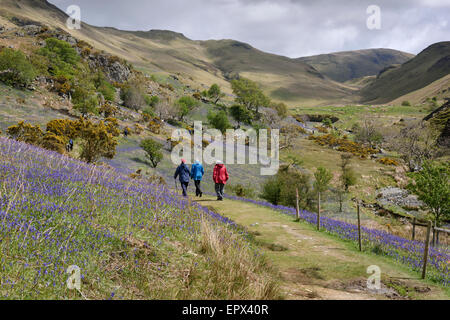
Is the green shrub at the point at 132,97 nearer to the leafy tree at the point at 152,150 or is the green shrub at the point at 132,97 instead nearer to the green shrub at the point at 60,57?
the green shrub at the point at 60,57

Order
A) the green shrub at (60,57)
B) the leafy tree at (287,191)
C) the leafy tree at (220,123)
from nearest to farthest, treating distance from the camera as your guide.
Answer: the leafy tree at (287,191)
the green shrub at (60,57)
the leafy tree at (220,123)

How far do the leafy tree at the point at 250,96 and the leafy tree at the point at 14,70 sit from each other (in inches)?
3378

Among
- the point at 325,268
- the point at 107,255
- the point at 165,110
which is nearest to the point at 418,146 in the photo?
the point at 165,110

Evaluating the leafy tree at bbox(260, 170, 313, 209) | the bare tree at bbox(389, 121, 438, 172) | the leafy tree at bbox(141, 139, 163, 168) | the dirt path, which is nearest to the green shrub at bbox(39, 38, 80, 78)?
the leafy tree at bbox(141, 139, 163, 168)

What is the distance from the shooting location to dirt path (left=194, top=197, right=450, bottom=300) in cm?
654

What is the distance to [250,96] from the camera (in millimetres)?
123562

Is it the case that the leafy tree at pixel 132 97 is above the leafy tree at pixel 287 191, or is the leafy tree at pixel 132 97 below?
above

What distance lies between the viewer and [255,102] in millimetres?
123188

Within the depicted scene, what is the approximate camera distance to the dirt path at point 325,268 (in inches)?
257

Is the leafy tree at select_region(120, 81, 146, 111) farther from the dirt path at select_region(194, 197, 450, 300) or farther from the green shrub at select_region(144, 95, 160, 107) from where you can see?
the dirt path at select_region(194, 197, 450, 300)

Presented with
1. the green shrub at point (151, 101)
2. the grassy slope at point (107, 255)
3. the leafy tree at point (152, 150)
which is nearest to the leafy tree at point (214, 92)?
the green shrub at point (151, 101)

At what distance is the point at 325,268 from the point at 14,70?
5902 cm
